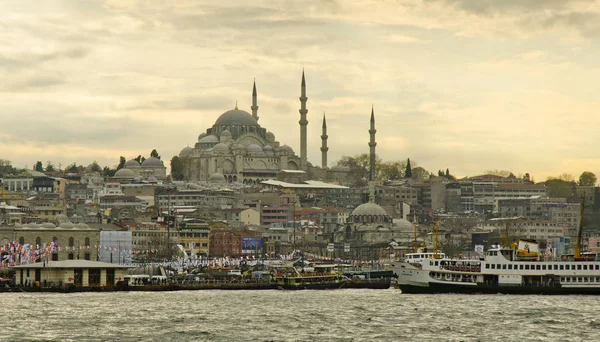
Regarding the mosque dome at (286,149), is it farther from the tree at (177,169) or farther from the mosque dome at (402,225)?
the mosque dome at (402,225)

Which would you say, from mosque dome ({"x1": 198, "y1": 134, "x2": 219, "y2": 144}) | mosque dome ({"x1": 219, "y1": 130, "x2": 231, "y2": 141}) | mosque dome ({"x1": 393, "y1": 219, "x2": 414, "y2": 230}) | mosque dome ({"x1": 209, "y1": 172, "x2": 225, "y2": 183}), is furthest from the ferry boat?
mosque dome ({"x1": 198, "y1": 134, "x2": 219, "y2": 144})

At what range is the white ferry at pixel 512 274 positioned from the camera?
69625 mm

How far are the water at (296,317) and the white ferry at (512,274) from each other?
1.62m

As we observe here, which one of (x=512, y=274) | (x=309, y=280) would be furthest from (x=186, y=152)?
(x=512, y=274)

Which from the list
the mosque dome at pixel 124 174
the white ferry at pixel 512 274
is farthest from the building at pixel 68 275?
the mosque dome at pixel 124 174

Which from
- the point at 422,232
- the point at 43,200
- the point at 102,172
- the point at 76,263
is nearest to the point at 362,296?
the point at 76,263

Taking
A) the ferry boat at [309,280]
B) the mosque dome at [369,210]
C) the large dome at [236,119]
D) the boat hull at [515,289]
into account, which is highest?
the large dome at [236,119]

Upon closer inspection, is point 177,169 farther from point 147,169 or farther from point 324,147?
point 324,147

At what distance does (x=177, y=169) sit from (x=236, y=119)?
29.5ft

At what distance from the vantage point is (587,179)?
647ft

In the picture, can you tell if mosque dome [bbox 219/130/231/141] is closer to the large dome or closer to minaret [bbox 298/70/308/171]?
the large dome

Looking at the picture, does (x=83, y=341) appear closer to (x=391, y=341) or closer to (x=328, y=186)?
(x=391, y=341)

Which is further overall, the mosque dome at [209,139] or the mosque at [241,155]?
the mosque dome at [209,139]

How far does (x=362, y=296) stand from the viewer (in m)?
72.1
